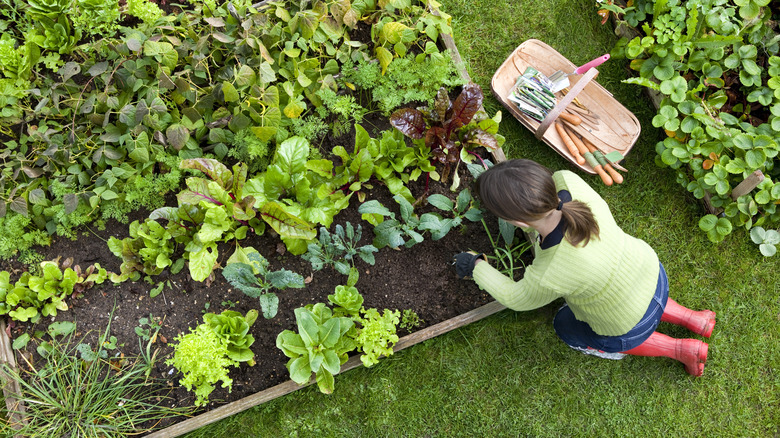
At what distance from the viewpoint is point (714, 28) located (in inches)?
122

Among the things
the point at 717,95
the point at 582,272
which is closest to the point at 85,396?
the point at 582,272

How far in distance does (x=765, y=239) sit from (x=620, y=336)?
52.7 inches

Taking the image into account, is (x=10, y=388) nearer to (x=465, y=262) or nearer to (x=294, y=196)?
(x=294, y=196)

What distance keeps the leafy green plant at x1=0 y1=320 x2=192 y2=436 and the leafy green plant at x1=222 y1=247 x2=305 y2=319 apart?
0.74 m

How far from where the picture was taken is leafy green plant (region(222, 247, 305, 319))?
2604 mm

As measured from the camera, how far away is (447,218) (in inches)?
116

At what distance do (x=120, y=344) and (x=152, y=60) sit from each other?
1560 mm

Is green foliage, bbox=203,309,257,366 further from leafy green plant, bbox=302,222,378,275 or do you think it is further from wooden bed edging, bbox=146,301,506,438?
leafy green plant, bbox=302,222,378,275

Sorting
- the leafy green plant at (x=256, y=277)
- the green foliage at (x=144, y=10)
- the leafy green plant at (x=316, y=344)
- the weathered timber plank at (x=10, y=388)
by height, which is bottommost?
the weathered timber plank at (x=10, y=388)

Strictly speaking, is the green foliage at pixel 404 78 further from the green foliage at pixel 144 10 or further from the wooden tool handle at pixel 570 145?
the green foliage at pixel 144 10

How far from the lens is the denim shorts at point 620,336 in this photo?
2.71 m

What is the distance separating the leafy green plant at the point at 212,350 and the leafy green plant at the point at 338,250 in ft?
1.48

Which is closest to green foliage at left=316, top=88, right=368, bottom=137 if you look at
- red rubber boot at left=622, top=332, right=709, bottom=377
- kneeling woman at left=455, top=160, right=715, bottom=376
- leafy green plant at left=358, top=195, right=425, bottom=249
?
leafy green plant at left=358, top=195, right=425, bottom=249

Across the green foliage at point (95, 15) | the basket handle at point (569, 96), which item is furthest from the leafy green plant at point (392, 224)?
the green foliage at point (95, 15)
